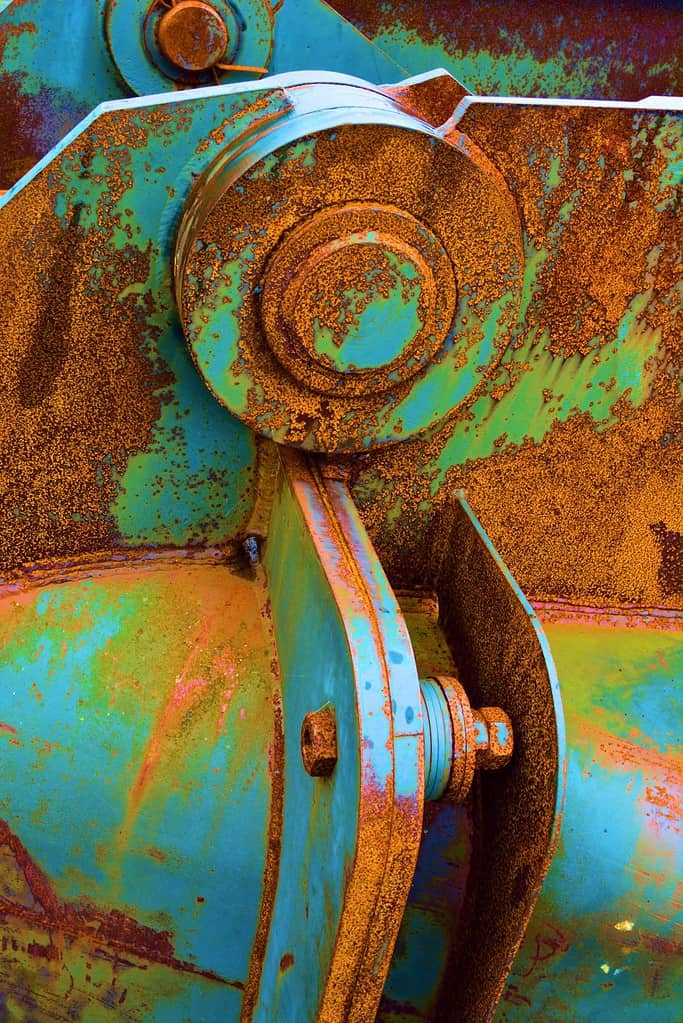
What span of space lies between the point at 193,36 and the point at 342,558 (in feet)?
4.25

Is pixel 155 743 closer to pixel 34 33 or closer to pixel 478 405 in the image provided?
pixel 478 405

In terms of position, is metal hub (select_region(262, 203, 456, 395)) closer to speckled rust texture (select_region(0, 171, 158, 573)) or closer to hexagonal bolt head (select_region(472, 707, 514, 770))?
speckled rust texture (select_region(0, 171, 158, 573))

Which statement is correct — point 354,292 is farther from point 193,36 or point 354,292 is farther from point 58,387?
point 193,36

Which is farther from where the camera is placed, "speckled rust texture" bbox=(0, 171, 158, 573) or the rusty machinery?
"speckled rust texture" bbox=(0, 171, 158, 573)

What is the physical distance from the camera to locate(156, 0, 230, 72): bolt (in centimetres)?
171

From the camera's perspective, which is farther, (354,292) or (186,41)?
(186,41)

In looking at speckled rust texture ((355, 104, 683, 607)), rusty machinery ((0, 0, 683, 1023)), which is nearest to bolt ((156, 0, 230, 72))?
rusty machinery ((0, 0, 683, 1023))

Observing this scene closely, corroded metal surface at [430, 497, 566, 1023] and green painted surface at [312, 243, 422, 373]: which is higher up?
green painted surface at [312, 243, 422, 373]

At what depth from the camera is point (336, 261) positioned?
0.93 metres

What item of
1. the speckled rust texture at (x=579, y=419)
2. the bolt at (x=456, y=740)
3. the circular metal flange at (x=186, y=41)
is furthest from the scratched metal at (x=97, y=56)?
the bolt at (x=456, y=740)

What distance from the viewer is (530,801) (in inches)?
37.2

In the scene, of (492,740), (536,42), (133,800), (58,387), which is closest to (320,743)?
(492,740)

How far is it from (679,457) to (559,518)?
191mm

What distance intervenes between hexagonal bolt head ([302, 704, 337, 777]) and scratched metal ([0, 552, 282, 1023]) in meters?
0.21
